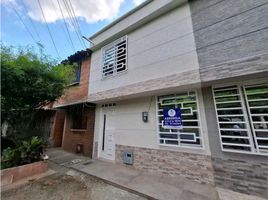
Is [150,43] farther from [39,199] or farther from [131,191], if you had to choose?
[39,199]

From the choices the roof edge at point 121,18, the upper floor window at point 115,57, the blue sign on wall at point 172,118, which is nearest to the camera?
the blue sign on wall at point 172,118

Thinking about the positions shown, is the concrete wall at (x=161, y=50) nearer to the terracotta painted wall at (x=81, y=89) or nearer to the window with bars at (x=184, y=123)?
the window with bars at (x=184, y=123)

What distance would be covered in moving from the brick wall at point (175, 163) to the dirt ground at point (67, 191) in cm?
158

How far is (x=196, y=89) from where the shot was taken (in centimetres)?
454

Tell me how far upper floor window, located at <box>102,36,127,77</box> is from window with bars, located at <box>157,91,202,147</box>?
2.65 m

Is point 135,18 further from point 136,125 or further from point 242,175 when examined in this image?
point 242,175

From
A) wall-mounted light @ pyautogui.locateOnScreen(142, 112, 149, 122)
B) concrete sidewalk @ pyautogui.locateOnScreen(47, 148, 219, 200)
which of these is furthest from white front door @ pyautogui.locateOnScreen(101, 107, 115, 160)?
wall-mounted light @ pyautogui.locateOnScreen(142, 112, 149, 122)

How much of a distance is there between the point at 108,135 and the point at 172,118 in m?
3.64

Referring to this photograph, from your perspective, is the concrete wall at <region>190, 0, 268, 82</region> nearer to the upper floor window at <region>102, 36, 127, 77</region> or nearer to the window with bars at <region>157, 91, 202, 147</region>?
the window with bars at <region>157, 91, 202, 147</region>

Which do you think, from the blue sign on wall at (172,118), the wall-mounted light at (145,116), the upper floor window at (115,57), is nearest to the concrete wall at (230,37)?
the blue sign on wall at (172,118)

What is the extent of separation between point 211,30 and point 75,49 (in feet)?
25.6

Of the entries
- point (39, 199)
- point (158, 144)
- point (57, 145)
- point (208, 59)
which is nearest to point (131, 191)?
point (158, 144)

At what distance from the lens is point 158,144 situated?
5.04 m

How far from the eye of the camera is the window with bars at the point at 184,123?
14.4 feet
